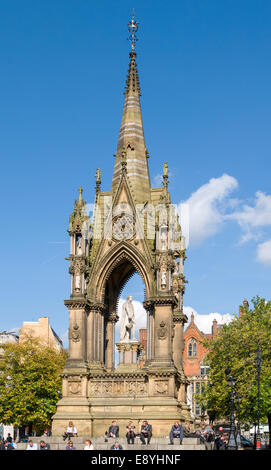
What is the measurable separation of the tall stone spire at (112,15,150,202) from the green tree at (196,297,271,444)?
16900 mm

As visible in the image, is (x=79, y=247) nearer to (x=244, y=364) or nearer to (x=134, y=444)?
(x=134, y=444)

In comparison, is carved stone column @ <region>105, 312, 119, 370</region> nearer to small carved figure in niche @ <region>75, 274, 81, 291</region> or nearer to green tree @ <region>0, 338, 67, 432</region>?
small carved figure in niche @ <region>75, 274, 81, 291</region>

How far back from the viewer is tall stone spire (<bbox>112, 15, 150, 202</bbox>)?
39.7 meters

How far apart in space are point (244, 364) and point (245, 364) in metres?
0.37

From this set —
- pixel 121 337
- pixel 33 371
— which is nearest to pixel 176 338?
pixel 121 337

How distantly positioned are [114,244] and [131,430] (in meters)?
11.0

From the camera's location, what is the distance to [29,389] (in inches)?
2347

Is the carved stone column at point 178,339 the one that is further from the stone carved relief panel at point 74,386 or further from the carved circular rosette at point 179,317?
the stone carved relief panel at point 74,386

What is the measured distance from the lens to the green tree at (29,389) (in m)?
59.2

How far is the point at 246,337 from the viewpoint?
51.2 meters

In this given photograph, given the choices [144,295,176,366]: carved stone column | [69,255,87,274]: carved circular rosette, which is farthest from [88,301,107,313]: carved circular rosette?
[144,295,176,366]: carved stone column
